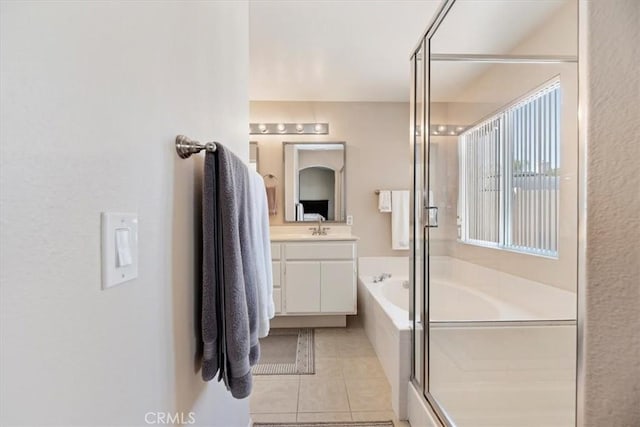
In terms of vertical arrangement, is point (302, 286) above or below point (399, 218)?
below

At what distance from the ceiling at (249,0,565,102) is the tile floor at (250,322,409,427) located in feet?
7.19

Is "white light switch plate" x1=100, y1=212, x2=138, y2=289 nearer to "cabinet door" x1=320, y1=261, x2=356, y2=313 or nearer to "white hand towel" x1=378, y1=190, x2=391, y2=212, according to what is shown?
"cabinet door" x1=320, y1=261, x2=356, y2=313

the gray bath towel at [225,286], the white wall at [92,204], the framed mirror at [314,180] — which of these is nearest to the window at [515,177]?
the framed mirror at [314,180]

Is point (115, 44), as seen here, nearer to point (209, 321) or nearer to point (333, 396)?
point (209, 321)

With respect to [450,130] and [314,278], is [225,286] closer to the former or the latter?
[314,278]

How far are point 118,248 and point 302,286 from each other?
2.61m

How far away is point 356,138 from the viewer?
3.59m

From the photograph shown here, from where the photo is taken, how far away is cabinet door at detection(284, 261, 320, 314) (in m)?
3.07

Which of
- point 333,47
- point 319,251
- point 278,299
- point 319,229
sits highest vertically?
point 333,47

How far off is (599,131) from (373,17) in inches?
70.1

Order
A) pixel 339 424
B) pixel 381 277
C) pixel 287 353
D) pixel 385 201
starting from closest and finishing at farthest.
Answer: pixel 339 424, pixel 287 353, pixel 381 277, pixel 385 201

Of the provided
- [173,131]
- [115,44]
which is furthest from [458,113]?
[115,44]

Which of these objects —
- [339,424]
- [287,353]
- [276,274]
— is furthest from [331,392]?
[276,274]

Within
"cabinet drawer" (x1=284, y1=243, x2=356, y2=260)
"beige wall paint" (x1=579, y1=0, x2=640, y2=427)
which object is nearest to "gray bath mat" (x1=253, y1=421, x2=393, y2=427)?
→ "beige wall paint" (x1=579, y1=0, x2=640, y2=427)
